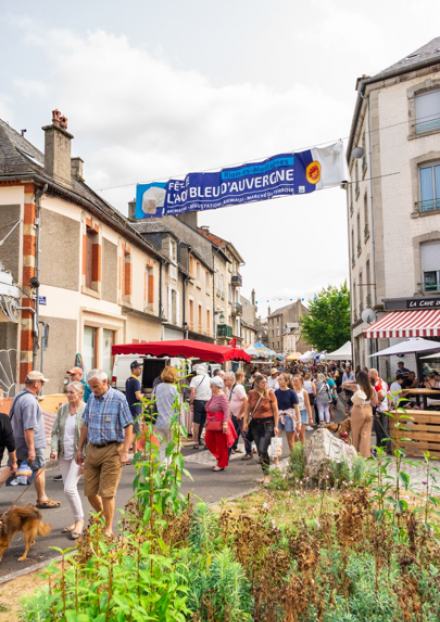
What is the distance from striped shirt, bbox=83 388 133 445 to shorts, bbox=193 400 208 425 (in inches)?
244

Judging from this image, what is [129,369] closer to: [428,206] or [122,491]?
[122,491]

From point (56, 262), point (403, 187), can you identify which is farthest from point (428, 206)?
point (56, 262)

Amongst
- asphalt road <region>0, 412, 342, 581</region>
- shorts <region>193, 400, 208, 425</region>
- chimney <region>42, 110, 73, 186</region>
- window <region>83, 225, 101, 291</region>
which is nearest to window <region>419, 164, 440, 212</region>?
window <region>83, 225, 101, 291</region>

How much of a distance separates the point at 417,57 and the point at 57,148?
559 inches

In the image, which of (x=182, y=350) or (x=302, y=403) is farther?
(x=182, y=350)

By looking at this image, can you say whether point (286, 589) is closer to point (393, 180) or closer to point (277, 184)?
point (277, 184)

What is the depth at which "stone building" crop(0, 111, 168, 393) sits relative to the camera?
13.4 metres

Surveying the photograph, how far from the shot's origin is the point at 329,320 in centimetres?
3900

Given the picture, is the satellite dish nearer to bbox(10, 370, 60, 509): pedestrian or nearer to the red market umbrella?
the red market umbrella

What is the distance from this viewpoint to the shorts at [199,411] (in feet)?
37.1

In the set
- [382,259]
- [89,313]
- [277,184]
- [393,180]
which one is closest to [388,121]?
[393,180]

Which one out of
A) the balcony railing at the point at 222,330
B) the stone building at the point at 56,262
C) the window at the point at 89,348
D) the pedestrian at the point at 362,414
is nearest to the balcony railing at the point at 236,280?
the balcony railing at the point at 222,330

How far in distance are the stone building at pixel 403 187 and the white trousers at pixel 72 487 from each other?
13.5 m

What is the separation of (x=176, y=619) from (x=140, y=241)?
63.1 ft
